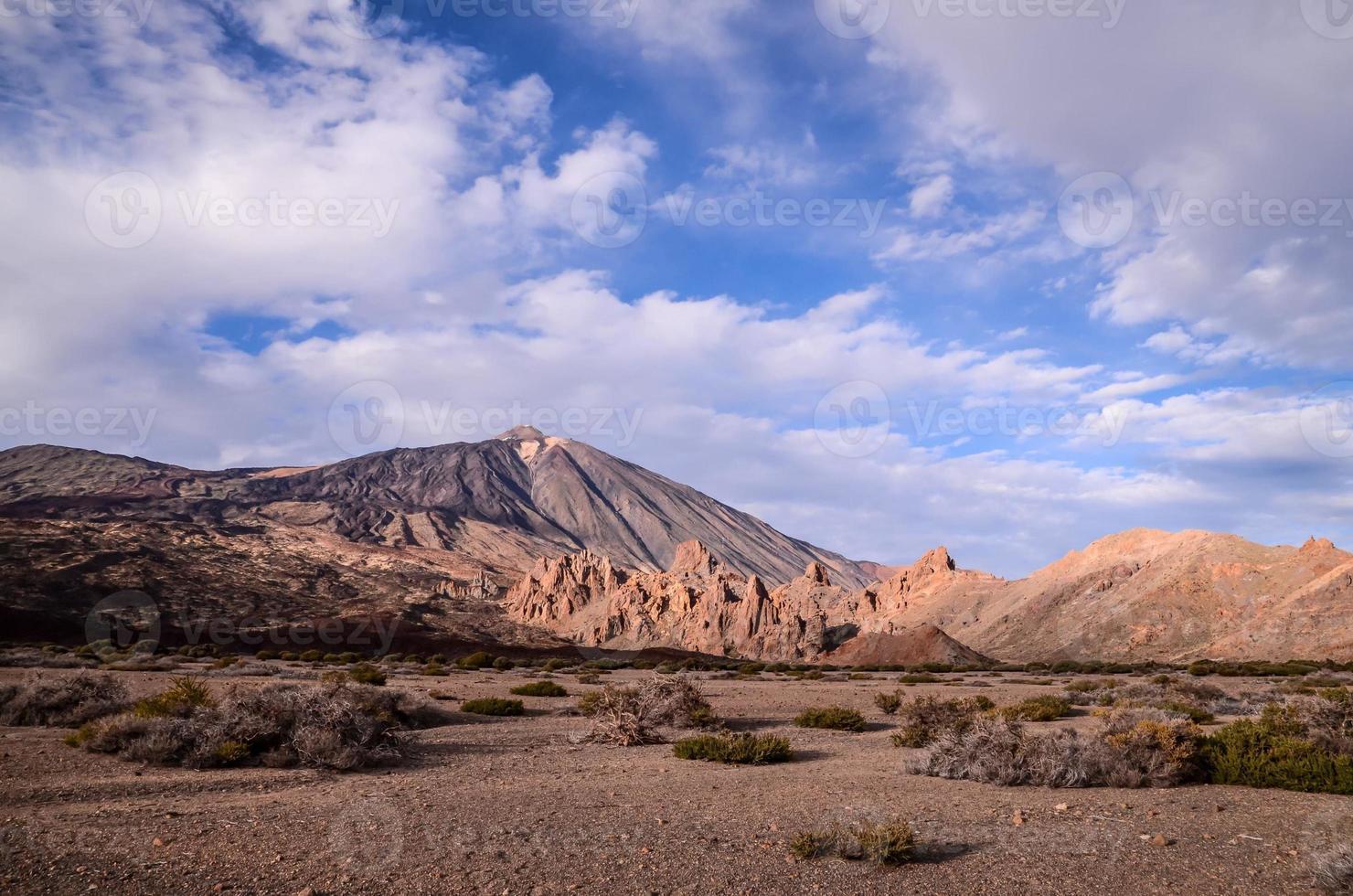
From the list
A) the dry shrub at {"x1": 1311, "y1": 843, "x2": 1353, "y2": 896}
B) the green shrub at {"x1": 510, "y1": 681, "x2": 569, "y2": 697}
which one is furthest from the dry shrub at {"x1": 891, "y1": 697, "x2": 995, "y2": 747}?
the green shrub at {"x1": 510, "y1": 681, "x2": 569, "y2": 697}

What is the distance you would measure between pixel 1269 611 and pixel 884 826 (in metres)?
66.3

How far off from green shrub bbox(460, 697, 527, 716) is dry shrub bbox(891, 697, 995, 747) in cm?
973

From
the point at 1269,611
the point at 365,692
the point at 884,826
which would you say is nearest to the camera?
the point at 884,826

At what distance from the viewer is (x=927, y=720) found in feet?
48.8

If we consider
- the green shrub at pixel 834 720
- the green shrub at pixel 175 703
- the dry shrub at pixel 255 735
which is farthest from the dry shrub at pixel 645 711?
the green shrub at pixel 175 703

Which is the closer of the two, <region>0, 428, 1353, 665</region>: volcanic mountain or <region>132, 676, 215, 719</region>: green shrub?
<region>132, 676, 215, 719</region>: green shrub

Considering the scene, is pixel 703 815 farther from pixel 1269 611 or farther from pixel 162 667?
pixel 1269 611

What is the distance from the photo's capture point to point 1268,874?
270 inches

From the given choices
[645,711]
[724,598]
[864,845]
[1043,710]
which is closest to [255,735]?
[645,711]

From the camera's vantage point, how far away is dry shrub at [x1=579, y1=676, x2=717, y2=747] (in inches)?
596

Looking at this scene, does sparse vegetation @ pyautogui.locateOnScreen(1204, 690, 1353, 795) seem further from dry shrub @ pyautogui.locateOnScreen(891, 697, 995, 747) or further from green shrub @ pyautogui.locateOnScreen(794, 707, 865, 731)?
green shrub @ pyautogui.locateOnScreen(794, 707, 865, 731)

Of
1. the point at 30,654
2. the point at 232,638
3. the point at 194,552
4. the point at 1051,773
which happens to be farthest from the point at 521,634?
the point at 1051,773

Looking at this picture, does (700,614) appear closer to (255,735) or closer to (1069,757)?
(1069,757)

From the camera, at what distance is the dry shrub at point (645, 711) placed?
15.1 m
